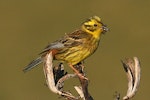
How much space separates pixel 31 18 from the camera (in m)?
21.4

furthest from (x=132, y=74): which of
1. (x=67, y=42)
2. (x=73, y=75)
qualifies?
(x=67, y=42)

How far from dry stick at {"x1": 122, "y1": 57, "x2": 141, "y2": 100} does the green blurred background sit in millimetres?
8284

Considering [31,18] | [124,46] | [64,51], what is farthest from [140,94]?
[64,51]

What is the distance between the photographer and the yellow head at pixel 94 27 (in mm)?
8141

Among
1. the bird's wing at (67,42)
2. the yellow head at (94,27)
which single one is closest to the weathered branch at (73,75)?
the bird's wing at (67,42)

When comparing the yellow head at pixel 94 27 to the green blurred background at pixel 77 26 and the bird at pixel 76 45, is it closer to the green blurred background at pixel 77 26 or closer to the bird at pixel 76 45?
the bird at pixel 76 45

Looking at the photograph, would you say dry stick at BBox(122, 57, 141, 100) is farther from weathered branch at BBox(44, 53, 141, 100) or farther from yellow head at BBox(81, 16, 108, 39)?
yellow head at BBox(81, 16, 108, 39)

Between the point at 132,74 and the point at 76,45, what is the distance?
40.6 inches

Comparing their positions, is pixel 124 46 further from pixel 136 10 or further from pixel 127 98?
pixel 127 98

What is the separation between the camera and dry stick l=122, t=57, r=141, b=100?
7602 mm

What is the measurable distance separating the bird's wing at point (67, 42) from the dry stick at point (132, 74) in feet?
2.65

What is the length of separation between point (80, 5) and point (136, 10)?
149 centimetres

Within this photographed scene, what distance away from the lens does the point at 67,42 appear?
849 cm

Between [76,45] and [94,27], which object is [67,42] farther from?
[94,27]
